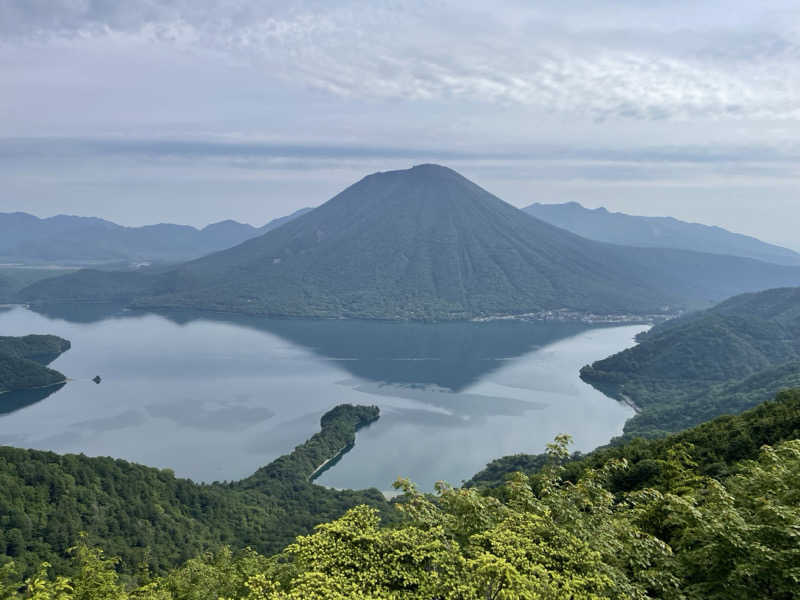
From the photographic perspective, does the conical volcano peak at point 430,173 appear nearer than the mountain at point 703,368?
No

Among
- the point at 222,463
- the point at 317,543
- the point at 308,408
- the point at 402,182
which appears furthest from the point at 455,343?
the point at 402,182

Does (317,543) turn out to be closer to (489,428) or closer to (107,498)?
(107,498)

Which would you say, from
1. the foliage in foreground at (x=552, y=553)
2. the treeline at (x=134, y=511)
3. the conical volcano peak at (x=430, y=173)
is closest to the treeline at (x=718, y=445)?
the foliage in foreground at (x=552, y=553)

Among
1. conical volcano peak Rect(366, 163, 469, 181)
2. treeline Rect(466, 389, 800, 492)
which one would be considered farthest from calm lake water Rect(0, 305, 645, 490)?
conical volcano peak Rect(366, 163, 469, 181)

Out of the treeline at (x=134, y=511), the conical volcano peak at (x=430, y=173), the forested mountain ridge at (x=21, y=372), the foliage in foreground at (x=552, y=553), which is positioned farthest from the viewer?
the conical volcano peak at (x=430, y=173)

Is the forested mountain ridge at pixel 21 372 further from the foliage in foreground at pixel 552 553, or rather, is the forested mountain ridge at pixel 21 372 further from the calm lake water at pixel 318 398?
the foliage in foreground at pixel 552 553

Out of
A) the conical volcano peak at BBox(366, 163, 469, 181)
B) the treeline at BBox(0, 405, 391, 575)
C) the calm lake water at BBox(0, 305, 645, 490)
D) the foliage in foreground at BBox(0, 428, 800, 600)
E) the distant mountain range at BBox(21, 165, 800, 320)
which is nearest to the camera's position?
the foliage in foreground at BBox(0, 428, 800, 600)

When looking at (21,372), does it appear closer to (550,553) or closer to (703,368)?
(550,553)

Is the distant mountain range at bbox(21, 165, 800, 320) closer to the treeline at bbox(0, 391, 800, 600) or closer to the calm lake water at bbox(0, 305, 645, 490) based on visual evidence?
the calm lake water at bbox(0, 305, 645, 490)
